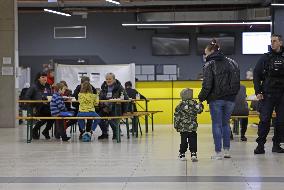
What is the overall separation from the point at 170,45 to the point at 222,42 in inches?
77.8

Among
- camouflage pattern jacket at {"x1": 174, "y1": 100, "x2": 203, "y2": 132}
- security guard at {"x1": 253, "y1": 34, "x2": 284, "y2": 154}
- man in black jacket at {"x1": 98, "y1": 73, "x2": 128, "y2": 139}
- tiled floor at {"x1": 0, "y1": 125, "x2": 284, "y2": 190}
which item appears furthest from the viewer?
man in black jacket at {"x1": 98, "y1": 73, "x2": 128, "y2": 139}

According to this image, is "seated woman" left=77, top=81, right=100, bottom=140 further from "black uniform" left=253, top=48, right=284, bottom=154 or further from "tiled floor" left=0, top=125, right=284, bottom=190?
"black uniform" left=253, top=48, right=284, bottom=154

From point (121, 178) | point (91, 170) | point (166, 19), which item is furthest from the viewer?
point (166, 19)

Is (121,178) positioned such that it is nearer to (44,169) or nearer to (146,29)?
(44,169)

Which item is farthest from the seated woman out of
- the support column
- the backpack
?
the support column

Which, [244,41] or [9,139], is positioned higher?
[244,41]

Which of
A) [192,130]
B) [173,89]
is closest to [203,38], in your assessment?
[173,89]

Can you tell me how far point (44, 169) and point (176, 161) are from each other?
1.88 metres

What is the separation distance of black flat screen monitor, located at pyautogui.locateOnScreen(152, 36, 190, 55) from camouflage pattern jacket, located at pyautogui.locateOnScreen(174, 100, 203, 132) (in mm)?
16654

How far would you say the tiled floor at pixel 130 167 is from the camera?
24.1ft

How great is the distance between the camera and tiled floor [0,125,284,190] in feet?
24.1

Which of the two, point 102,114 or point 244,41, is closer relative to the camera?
point 102,114

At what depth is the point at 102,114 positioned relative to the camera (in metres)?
13.8

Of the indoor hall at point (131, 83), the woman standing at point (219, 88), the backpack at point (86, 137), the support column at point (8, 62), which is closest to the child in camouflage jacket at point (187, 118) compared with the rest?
the indoor hall at point (131, 83)
